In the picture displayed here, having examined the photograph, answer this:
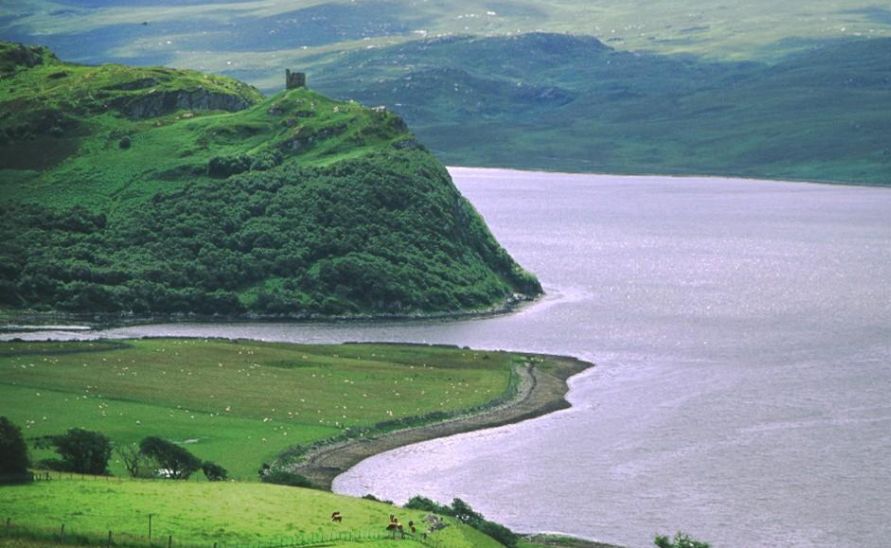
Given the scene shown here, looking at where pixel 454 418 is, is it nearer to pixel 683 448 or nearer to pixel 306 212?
Result: pixel 683 448

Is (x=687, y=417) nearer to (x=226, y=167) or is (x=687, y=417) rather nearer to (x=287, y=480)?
(x=287, y=480)

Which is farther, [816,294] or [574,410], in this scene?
[816,294]

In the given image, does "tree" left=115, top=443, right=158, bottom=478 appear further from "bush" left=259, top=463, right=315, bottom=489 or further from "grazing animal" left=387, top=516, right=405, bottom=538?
"grazing animal" left=387, top=516, right=405, bottom=538

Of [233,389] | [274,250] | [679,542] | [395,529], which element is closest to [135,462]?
[395,529]

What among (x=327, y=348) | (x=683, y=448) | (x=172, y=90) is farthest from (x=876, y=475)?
(x=172, y=90)

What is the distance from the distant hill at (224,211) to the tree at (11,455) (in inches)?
2917

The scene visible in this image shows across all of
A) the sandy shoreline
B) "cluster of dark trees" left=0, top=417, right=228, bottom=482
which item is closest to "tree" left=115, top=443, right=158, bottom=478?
"cluster of dark trees" left=0, top=417, right=228, bottom=482

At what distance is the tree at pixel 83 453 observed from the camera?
7569 centimetres


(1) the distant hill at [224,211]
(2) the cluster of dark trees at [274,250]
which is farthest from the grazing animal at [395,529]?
(1) the distant hill at [224,211]

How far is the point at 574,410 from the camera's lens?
349 feet

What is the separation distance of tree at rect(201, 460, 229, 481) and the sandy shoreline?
6.90m

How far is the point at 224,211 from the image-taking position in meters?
156

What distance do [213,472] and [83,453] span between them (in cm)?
568

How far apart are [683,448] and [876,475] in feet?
35.7
